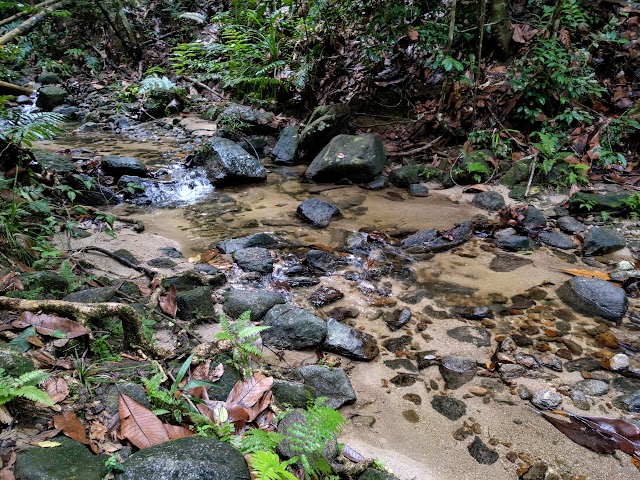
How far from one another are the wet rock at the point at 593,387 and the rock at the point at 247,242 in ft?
10.2

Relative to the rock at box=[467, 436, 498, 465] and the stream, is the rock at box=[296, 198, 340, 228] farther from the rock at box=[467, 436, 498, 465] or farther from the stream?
the rock at box=[467, 436, 498, 465]

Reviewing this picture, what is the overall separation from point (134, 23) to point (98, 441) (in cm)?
1625

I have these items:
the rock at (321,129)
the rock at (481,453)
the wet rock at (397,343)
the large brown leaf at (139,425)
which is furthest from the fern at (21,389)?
the rock at (321,129)

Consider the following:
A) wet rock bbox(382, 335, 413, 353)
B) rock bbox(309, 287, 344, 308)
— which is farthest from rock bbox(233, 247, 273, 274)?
wet rock bbox(382, 335, 413, 353)

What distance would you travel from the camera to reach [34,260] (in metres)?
3.27

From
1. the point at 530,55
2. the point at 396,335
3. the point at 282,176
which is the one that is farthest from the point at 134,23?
the point at 396,335

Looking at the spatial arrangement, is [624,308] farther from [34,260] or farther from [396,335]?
[34,260]

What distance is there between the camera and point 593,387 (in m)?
2.88

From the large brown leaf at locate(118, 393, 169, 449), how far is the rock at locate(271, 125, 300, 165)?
636 cm

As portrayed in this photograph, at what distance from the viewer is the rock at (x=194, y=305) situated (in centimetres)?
323

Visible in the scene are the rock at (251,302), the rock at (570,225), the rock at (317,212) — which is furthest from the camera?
the rock at (317,212)

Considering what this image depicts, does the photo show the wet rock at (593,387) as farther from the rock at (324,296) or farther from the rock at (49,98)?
the rock at (49,98)

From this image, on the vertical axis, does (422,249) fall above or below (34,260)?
below

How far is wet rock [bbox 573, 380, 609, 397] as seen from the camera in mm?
2834
